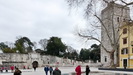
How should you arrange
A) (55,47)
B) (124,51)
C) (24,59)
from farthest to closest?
(55,47), (24,59), (124,51)

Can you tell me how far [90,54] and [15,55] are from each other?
3753cm

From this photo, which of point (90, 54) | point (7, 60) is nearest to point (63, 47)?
point (90, 54)

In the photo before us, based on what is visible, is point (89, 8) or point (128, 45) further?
point (128, 45)

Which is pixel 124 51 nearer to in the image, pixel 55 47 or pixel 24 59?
pixel 24 59

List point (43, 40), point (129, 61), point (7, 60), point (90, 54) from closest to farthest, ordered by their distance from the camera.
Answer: point (129, 61)
point (7, 60)
point (90, 54)
point (43, 40)

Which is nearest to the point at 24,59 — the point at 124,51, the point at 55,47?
the point at 55,47

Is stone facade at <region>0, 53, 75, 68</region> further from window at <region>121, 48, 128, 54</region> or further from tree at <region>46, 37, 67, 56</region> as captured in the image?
window at <region>121, 48, 128, 54</region>

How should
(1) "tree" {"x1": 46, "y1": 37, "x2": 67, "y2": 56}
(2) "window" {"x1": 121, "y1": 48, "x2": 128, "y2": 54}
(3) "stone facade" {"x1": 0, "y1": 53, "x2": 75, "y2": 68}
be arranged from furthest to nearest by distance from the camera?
(1) "tree" {"x1": 46, "y1": 37, "x2": 67, "y2": 56}
(3) "stone facade" {"x1": 0, "y1": 53, "x2": 75, "y2": 68}
(2) "window" {"x1": 121, "y1": 48, "x2": 128, "y2": 54}

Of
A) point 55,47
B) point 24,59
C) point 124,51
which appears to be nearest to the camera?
point 124,51

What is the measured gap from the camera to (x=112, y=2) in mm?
11484

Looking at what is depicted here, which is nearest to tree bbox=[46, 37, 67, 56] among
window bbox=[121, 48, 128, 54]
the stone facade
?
the stone facade

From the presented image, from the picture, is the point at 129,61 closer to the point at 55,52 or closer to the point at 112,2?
the point at 112,2

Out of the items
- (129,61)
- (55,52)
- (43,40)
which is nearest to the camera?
(129,61)

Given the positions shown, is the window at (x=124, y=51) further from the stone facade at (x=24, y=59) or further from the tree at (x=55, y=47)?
the tree at (x=55, y=47)
